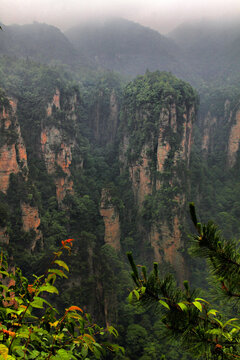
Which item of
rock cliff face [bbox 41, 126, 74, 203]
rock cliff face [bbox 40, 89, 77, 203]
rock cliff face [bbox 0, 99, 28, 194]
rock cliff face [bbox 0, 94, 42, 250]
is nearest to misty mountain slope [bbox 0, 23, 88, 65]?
rock cliff face [bbox 40, 89, 77, 203]

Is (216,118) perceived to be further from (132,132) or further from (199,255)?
(199,255)

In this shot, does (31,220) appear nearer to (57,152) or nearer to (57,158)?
(57,158)

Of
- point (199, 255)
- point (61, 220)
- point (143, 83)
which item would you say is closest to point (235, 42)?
point (143, 83)

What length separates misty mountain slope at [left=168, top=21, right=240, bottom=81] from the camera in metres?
56.0

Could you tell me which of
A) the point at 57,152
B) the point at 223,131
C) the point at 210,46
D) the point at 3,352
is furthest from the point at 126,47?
the point at 3,352

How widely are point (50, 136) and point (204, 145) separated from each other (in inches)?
817

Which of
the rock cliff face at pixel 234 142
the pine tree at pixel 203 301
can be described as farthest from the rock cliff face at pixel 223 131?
the pine tree at pixel 203 301

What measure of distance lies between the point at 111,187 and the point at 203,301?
20377 mm

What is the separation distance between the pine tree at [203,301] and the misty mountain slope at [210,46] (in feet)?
181

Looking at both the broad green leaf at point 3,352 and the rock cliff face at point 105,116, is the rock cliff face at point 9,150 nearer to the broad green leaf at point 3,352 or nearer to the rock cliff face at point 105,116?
the broad green leaf at point 3,352

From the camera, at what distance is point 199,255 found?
193 cm

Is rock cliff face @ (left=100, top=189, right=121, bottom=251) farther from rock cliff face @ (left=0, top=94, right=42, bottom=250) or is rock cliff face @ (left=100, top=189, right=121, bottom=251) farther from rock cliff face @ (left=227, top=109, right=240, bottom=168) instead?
rock cliff face @ (left=227, top=109, right=240, bottom=168)

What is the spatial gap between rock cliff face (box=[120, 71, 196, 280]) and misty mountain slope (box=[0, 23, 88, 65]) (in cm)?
2691

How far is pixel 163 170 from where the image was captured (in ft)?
71.8
